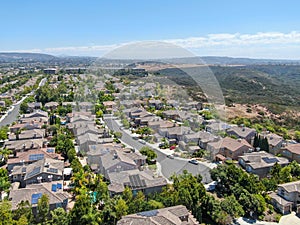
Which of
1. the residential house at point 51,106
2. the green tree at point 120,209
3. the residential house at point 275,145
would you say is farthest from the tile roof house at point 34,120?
the residential house at point 275,145

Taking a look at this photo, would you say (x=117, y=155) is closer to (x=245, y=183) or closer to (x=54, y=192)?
(x=54, y=192)

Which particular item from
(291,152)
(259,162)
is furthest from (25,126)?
(291,152)

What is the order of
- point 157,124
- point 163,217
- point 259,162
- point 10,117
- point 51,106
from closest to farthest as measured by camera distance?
point 163,217 < point 259,162 < point 157,124 < point 10,117 < point 51,106

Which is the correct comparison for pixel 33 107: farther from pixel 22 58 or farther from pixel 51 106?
pixel 22 58

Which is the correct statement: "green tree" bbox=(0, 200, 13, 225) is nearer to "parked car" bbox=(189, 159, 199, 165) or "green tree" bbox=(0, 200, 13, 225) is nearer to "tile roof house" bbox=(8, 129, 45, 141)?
"parked car" bbox=(189, 159, 199, 165)

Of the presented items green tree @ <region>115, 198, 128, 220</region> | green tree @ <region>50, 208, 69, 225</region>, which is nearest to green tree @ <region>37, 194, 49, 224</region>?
green tree @ <region>50, 208, 69, 225</region>

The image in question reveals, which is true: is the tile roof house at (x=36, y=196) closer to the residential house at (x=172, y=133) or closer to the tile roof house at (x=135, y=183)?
the tile roof house at (x=135, y=183)
